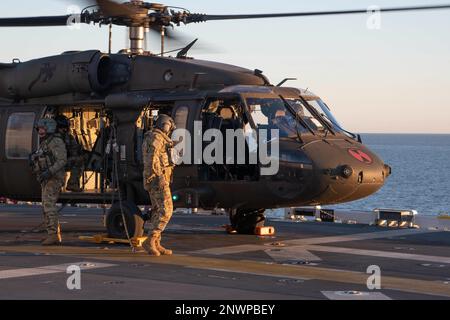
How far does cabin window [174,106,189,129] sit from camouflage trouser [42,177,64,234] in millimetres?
2349

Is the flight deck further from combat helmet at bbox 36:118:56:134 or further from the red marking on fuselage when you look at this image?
combat helmet at bbox 36:118:56:134

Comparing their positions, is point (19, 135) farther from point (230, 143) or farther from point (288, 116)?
point (288, 116)

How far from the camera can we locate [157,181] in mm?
13719

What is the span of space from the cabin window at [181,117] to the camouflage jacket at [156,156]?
156 centimetres

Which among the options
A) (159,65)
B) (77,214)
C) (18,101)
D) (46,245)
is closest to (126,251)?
(46,245)

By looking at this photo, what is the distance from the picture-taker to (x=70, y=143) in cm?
1608

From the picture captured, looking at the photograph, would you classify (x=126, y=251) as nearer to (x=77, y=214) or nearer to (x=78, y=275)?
(x=78, y=275)

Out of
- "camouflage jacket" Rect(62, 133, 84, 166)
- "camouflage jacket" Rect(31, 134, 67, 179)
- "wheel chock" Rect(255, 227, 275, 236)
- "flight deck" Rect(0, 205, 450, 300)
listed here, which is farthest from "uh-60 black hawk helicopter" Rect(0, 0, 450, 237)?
"camouflage jacket" Rect(31, 134, 67, 179)

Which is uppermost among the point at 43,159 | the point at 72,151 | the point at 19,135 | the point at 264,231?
the point at 19,135

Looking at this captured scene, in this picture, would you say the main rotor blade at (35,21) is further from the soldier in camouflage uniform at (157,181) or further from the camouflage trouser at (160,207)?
the camouflage trouser at (160,207)

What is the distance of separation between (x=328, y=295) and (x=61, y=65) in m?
8.67

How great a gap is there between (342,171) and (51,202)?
5.11 m

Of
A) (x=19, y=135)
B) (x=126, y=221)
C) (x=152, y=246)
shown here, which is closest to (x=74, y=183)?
(x=19, y=135)

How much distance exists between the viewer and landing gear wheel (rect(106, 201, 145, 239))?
1533 cm
